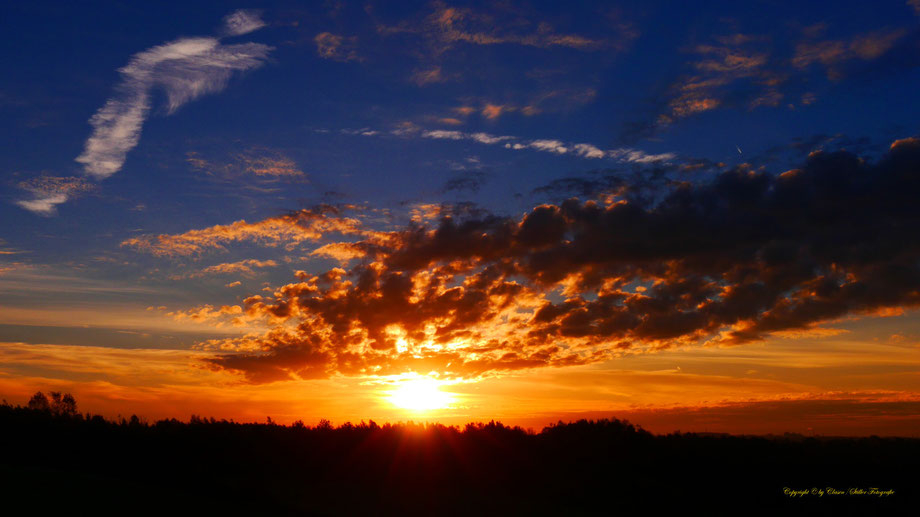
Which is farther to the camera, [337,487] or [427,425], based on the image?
[427,425]

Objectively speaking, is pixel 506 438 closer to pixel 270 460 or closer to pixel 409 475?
pixel 409 475

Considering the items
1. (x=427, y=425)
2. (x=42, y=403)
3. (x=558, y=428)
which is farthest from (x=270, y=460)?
(x=42, y=403)

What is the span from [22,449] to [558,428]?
28.9 metres

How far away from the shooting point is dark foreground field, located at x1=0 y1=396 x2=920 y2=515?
2502 cm

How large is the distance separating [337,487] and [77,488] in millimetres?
11579

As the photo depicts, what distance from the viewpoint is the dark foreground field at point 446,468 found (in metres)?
25.0

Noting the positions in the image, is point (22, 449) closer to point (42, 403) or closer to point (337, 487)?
point (337, 487)

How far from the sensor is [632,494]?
27.4 m

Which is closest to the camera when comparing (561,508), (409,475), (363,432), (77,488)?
(77,488)

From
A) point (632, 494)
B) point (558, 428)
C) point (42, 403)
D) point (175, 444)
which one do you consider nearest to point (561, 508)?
point (632, 494)

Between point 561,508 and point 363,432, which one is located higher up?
point 363,432

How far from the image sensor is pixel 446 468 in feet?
103

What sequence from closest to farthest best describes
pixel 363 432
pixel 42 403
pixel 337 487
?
pixel 337 487
pixel 363 432
pixel 42 403

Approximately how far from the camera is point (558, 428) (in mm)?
38219
